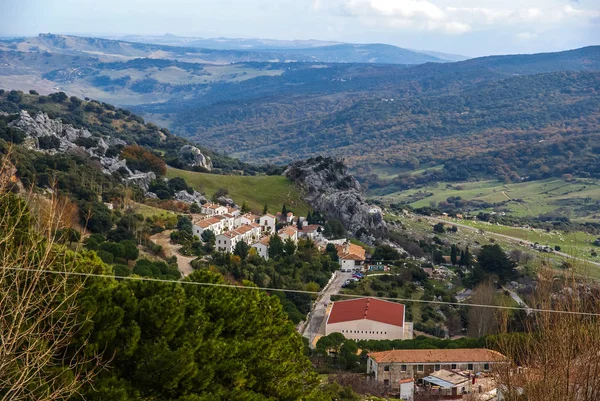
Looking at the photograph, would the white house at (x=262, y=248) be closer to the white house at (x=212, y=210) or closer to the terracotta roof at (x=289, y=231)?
the terracotta roof at (x=289, y=231)

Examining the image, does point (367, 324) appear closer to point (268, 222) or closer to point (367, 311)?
point (367, 311)

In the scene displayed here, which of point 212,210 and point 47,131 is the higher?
point 47,131

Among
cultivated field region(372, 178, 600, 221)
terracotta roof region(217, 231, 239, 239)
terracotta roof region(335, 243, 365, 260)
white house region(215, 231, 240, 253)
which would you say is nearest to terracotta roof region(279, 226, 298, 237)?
terracotta roof region(335, 243, 365, 260)

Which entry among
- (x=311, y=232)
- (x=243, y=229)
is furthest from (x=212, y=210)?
(x=311, y=232)

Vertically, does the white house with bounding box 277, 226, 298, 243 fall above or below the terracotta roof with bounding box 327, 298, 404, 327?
below

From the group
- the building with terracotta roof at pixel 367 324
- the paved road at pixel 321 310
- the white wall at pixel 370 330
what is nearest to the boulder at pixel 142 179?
the paved road at pixel 321 310

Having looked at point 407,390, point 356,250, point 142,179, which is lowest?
point 356,250

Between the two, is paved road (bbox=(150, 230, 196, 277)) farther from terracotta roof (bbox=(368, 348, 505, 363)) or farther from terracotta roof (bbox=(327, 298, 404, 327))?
terracotta roof (bbox=(368, 348, 505, 363))

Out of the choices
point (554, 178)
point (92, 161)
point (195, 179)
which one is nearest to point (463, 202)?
point (554, 178)
